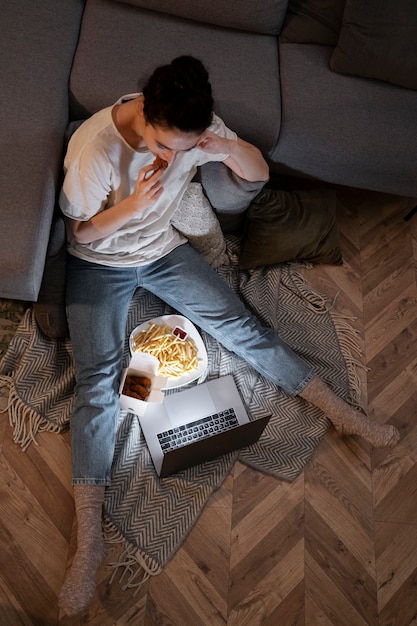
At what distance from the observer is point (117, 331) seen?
1.69m

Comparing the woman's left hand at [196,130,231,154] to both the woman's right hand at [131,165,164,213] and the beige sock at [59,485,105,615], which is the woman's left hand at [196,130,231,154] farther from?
the beige sock at [59,485,105,615]

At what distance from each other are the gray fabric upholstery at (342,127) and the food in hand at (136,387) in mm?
931

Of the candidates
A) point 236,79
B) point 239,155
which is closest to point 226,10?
point 236,79

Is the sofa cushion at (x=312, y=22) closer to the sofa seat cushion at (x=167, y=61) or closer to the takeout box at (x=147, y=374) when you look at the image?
the sofa seat cushion at (x=167, y=61)

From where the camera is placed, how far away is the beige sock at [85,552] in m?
1.47

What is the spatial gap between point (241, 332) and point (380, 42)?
1.14 meters

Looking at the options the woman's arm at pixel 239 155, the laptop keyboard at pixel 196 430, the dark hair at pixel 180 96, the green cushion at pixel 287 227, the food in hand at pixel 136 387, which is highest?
the dark hair at pixel 180 96

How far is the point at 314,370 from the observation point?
6.37ft

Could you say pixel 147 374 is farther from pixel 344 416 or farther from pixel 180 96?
pixel 180 96

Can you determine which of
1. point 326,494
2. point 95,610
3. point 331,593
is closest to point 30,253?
point 95,610

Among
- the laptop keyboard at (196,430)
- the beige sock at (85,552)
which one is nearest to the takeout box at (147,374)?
the laptop keyboard at (196,430)

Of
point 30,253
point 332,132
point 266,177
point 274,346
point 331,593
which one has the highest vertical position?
point 332,132

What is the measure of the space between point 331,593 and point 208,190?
134 cm

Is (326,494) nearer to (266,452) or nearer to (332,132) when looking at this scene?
(266,452)
